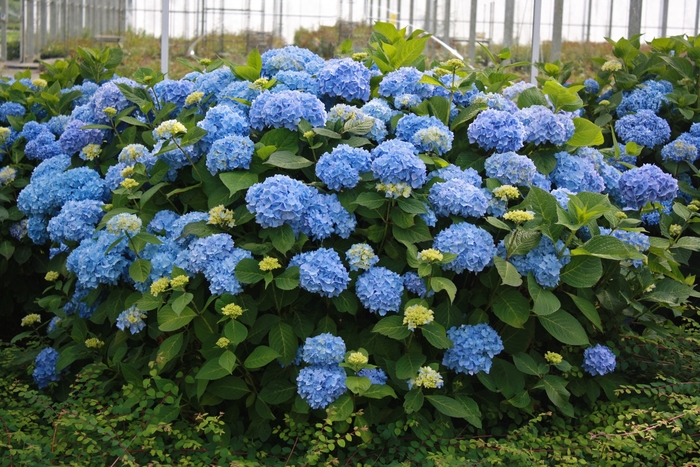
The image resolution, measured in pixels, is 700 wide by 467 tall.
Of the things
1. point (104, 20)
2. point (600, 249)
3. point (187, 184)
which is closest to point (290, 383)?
point (187, 184)

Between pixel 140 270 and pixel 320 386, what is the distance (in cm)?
65

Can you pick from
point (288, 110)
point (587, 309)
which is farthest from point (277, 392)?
point (587, 309)

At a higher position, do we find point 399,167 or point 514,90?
point 514,90

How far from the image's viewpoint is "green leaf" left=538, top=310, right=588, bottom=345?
2207 mm

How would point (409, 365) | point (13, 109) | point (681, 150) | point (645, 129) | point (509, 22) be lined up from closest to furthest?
point (409, 365) < point (681, 150) < point (645, 129) < point (13, 109) < point (509, 22)

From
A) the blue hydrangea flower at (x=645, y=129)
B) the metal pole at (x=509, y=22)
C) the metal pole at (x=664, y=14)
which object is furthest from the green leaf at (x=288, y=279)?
the metal pole at (x=664, y=14)

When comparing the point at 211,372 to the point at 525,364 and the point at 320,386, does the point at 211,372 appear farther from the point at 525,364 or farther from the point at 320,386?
the point at 525,364

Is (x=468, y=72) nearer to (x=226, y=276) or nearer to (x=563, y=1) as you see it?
(x=226, y=276)

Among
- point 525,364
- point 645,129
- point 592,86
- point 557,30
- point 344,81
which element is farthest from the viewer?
point 557,30

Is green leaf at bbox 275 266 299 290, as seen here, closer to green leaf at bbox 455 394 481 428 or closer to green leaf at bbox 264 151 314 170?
green leaf at bbox 264 151 314 170

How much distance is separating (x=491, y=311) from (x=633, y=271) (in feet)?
1.69

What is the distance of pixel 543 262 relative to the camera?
2193 mm

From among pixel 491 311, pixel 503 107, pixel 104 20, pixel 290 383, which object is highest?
pixel 104 20

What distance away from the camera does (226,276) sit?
2.14 meters
